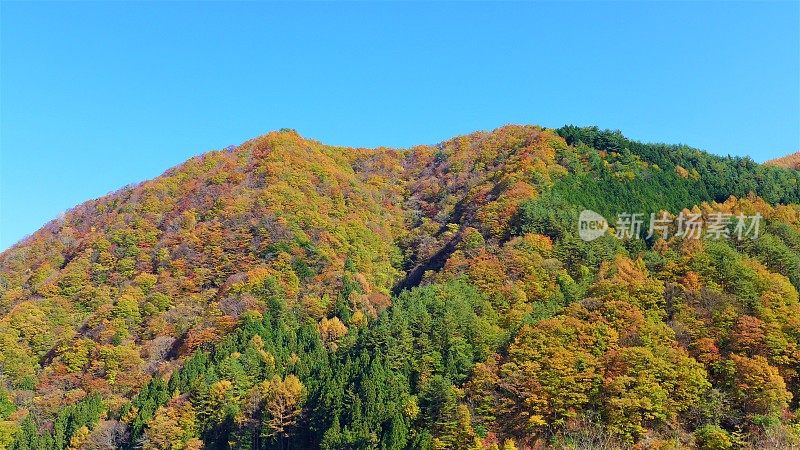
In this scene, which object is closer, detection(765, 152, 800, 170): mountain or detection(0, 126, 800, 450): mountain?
detection(0, 126, 800, 450): mountain

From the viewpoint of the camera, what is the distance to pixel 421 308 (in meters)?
57.5

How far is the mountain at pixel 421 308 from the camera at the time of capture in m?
43.6

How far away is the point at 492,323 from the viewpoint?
189 ft

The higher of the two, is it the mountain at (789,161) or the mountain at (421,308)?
the mountain at (789,161)

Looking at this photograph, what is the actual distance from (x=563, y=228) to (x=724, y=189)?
2835cm

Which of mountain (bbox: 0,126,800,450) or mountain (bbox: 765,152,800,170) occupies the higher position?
mountain (bbox: 765,152,800,170)

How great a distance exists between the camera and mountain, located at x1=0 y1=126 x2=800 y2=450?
1718 inches

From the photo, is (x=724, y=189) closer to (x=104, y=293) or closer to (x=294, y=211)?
(x=294, y=211)

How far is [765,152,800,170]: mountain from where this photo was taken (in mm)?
102412

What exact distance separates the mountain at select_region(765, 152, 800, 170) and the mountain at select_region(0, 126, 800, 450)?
62.1 feet

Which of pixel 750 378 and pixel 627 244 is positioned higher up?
pixel 627 244

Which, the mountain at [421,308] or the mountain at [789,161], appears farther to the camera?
the mountain at [789,161]

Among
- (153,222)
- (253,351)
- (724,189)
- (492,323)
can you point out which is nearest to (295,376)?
(253,351)

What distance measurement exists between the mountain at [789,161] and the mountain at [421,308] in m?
18.9
